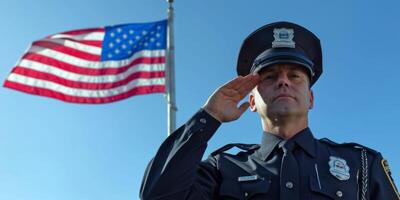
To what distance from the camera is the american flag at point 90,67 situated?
8352mm

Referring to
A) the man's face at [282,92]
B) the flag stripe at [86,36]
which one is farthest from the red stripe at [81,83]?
the man's face at [282,92]

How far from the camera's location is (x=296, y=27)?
11.6 feet

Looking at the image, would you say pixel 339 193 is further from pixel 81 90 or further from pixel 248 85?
pixel 81 90

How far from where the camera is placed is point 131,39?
9047 millimetres

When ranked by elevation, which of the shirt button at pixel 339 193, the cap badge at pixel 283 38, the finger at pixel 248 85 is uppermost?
the cap badge at pixel 283 38

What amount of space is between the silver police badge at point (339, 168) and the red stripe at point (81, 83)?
220 inches

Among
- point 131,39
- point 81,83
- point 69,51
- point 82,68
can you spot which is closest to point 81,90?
point 81,83

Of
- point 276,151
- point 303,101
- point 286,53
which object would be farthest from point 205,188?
point 286,53

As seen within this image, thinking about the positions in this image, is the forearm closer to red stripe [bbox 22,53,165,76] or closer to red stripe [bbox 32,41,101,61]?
red stripe [bbox 22,53,165,76]

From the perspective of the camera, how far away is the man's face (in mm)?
3072

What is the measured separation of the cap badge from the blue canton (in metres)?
5.46

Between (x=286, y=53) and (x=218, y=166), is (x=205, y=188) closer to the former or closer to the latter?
(x=218, y=166)

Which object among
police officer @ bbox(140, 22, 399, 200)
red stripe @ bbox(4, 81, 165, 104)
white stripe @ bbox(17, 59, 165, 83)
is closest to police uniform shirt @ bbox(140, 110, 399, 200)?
police officer @ bbox(140, 22, 399, 200)

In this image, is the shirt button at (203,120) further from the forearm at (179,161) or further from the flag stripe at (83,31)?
the flag stripe at (83,31)
